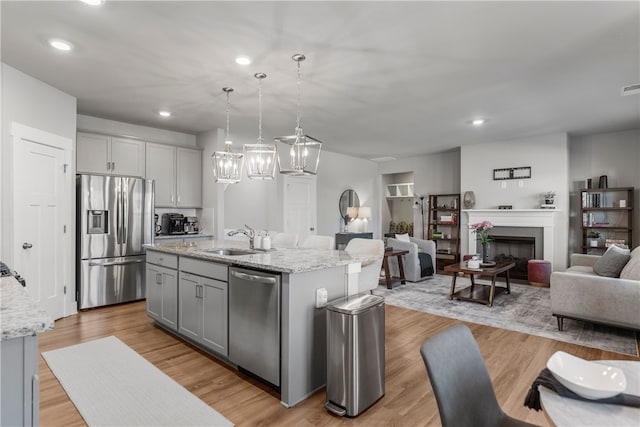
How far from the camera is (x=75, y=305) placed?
426 centimetres

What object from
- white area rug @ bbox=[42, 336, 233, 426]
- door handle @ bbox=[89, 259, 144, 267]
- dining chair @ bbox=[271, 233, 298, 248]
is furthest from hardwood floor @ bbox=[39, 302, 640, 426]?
dining chair @ bbox=[271, 233, 298, 248]

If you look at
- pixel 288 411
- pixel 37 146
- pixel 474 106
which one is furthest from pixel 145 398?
pixel 474 106

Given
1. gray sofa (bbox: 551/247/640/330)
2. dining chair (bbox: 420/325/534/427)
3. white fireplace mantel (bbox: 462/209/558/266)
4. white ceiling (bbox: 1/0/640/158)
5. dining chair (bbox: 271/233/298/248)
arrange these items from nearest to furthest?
dining chair (bbox: 420/325/534/427), white ceiling (bbox: 1/0/640/158), gray sofa (bbox: 551/247/640/330), dining chair (bbox: 271/233/298/248), white fireplace mantel (bbox: 462/209/558/266)

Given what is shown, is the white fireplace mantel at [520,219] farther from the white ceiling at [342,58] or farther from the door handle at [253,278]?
the door handle at [253,278]

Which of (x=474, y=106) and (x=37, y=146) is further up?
(x=474, y=106)

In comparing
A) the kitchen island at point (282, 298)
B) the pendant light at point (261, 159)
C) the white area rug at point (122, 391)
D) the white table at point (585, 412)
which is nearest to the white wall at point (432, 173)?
the pendant light at point (261, 159)

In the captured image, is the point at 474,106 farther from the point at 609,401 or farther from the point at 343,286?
the point at 609,401

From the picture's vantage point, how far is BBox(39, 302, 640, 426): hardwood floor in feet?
6.95

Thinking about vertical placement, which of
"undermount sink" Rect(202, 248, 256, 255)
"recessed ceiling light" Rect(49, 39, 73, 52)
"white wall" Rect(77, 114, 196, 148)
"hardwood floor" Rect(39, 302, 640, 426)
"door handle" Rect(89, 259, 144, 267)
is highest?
"recessed ceiling light" Rect(49, 39, 73, 52)

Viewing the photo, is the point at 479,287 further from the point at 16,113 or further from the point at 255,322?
the point at 16,113

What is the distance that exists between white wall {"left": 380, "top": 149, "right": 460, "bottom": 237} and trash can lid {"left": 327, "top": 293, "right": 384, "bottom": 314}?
6245mm

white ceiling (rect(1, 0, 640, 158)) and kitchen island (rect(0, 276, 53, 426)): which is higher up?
white ceiling (rect(1, 0, 640, 158))

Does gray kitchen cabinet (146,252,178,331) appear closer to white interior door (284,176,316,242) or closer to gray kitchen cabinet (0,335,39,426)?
gray kitchen cabinet (0,335,39,426)

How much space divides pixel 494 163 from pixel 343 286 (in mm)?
5578
